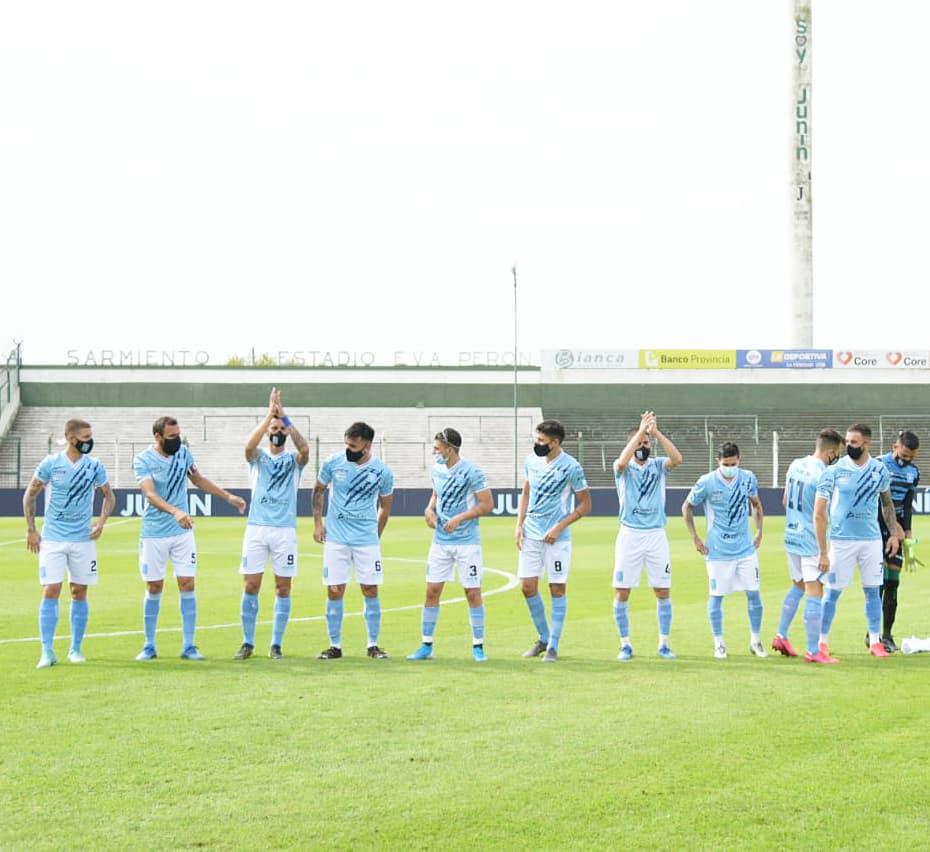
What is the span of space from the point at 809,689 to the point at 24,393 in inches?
2437

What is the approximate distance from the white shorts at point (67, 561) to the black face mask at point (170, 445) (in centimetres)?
110

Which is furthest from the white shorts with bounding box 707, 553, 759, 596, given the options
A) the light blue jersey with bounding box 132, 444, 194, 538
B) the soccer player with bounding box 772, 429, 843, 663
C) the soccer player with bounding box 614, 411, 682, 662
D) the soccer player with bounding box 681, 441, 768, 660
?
the light blue jersey with bounding box 132, 444, 194, 538

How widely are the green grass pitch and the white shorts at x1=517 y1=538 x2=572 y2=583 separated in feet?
2.68

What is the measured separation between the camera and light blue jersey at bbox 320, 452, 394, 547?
38.0 ft

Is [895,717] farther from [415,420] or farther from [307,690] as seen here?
[415,420]

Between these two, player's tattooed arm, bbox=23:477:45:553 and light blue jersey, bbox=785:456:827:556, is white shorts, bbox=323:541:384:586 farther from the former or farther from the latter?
light blue jersey, bbox=785:456:827:556

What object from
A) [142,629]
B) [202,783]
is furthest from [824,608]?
[142,629]

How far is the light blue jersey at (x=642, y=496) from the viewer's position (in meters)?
11.5

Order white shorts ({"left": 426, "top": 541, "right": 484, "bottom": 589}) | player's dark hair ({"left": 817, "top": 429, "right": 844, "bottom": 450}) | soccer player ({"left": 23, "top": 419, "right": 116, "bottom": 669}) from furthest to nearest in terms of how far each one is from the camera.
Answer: player's dark hair ({"left": 817, "top": 429, "right": 844, "bottom": 450}), white shorts ({"left": 426, "top": 541, "right": 484, "bottom": 589}), soccer player ({"left": 23, "top": 419, "right": 116, "bottom": 669})

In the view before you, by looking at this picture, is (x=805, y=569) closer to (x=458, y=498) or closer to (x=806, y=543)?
(x=806, y=543)

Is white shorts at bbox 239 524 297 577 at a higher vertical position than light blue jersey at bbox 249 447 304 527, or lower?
lower

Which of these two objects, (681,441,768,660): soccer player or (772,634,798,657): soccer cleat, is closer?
(772,634,798,657): soccer cleat

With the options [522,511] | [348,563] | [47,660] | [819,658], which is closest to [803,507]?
[819,658]

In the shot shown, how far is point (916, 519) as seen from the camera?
3700 cm
